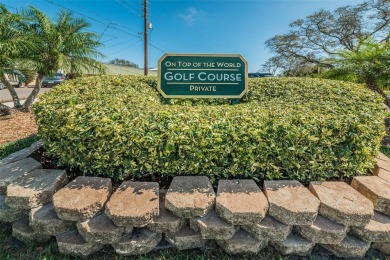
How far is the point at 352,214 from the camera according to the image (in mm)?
1384

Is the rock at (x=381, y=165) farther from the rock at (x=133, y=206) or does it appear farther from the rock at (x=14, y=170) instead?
the rock at (x=14, y=170)

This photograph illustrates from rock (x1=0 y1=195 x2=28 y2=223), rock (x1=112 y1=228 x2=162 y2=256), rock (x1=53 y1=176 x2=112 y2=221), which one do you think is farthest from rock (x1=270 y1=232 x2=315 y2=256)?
rock (x1=0 y1=195 x2=28 y2=223)

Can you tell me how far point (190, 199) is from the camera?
57.2 inches

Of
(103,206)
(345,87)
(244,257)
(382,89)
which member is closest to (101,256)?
(103,206)

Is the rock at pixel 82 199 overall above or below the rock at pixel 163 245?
above

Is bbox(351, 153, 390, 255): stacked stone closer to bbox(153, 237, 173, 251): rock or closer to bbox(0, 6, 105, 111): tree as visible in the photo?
bbox(153, 237, 173, 251): rock

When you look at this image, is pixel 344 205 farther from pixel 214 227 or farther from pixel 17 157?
pixel 17 157

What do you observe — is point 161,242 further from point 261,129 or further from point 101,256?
point 261,129

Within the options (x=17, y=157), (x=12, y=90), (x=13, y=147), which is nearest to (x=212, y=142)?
(x=17, y=157)

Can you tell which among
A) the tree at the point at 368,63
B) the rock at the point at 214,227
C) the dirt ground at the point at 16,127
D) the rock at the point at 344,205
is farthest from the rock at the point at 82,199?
the tree at the point at 368,63

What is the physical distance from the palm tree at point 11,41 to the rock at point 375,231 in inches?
250

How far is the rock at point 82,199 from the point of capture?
140 cm

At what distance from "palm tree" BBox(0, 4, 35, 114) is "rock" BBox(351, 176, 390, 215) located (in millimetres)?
6290

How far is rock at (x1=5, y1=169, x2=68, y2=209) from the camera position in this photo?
4.90ft
